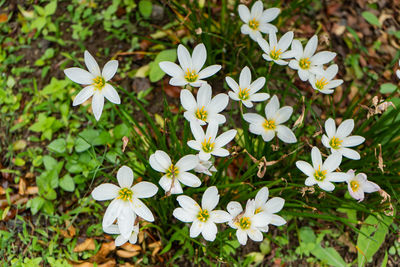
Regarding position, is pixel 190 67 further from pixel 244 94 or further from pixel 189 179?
pixel 189 179

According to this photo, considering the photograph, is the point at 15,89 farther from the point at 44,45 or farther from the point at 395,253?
the point at 395,253

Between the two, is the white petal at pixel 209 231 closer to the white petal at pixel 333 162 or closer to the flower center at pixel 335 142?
the white petal at pixel 333 162

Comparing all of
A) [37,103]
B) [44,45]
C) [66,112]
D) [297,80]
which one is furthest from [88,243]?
[297,80]

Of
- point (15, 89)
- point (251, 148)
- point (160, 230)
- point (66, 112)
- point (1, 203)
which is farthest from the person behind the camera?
point (15, 89)

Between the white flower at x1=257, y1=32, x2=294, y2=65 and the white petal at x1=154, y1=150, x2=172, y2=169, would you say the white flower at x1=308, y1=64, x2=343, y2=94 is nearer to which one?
the white flower at x1=257, y1=32, x2=294, y2=65

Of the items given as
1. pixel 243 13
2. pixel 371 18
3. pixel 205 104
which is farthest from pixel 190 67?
pixel 371 18

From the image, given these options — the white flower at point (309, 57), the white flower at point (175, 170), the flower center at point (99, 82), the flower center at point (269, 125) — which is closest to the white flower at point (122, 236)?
the white flower at point (175, 170)
